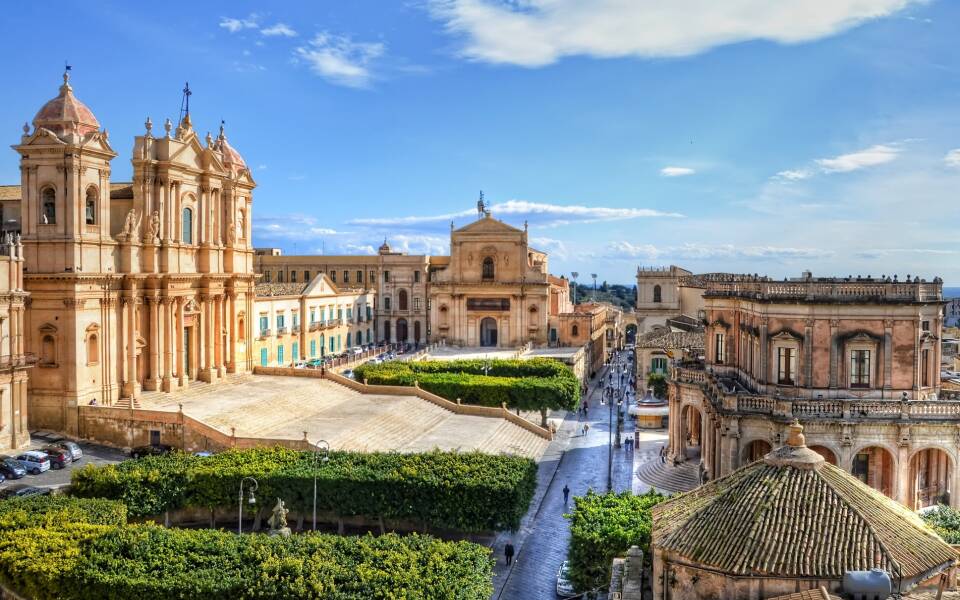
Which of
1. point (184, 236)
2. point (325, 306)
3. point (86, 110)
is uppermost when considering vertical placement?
point (86, 110)

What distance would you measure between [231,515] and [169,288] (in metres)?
19.2

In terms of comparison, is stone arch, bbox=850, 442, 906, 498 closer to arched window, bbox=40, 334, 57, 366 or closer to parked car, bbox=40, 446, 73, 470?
parked car, bbox=40, 446, 73, 470

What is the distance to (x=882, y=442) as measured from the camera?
30.4 m

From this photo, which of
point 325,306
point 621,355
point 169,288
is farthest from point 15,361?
point 621,355

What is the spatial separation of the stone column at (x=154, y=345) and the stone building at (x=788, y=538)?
1448 inches

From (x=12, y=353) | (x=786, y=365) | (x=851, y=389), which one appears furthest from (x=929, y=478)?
(x=12, y=353)

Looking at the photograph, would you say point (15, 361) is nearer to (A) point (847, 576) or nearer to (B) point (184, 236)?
(B) point (184, 236)

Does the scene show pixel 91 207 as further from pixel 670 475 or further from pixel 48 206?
pixel 670 475

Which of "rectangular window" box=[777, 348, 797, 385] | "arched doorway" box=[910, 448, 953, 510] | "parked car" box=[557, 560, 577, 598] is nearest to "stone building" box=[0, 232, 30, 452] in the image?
"parked car" box=[557, 560, 577, 598]

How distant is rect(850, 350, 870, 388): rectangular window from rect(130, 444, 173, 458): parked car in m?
30.6

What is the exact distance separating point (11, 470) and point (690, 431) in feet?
110

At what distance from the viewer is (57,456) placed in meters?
35.5

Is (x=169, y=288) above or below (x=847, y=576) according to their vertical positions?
above

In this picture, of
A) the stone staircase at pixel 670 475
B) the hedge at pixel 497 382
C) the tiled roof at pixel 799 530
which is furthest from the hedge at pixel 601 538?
the hedge at pixel 497 382
